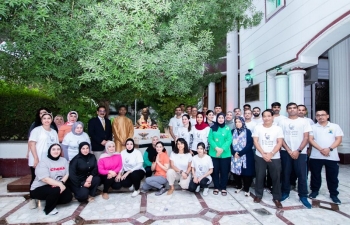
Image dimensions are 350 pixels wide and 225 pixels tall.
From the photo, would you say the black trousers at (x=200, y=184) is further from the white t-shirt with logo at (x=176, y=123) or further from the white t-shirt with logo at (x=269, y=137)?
the white t-shirt with logo at (x=176, y=123)

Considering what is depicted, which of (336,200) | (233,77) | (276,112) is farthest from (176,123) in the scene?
(233,77)

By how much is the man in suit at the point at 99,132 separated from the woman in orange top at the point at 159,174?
48.8 inches

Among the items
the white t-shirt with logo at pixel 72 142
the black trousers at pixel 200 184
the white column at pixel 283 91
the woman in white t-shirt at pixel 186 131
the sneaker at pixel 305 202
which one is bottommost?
the sneaker at pixel 305 202

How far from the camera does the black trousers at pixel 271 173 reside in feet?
13.2

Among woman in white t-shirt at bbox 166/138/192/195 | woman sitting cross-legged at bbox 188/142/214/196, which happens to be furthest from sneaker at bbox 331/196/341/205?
woman in white t-shirt at bbox 166/138/192/195

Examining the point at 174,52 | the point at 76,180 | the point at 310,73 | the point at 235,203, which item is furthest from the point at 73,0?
the point at 310,73

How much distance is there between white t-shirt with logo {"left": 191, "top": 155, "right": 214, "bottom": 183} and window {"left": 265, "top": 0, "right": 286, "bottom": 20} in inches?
210

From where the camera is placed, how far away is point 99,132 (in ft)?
16.7

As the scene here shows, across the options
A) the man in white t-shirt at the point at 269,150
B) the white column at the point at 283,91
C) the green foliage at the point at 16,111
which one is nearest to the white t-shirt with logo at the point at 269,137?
the man in white t-shirt at the point at 269,150

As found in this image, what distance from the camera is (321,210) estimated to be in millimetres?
3801

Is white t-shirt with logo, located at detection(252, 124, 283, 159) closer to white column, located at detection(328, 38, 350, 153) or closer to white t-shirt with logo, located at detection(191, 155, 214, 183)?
white t-shirt with logo, located at detection(191, 155, 214, 183)

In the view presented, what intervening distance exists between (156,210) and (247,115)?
2.69m

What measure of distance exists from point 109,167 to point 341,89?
742 cm

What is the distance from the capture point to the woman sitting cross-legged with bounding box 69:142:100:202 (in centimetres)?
412
